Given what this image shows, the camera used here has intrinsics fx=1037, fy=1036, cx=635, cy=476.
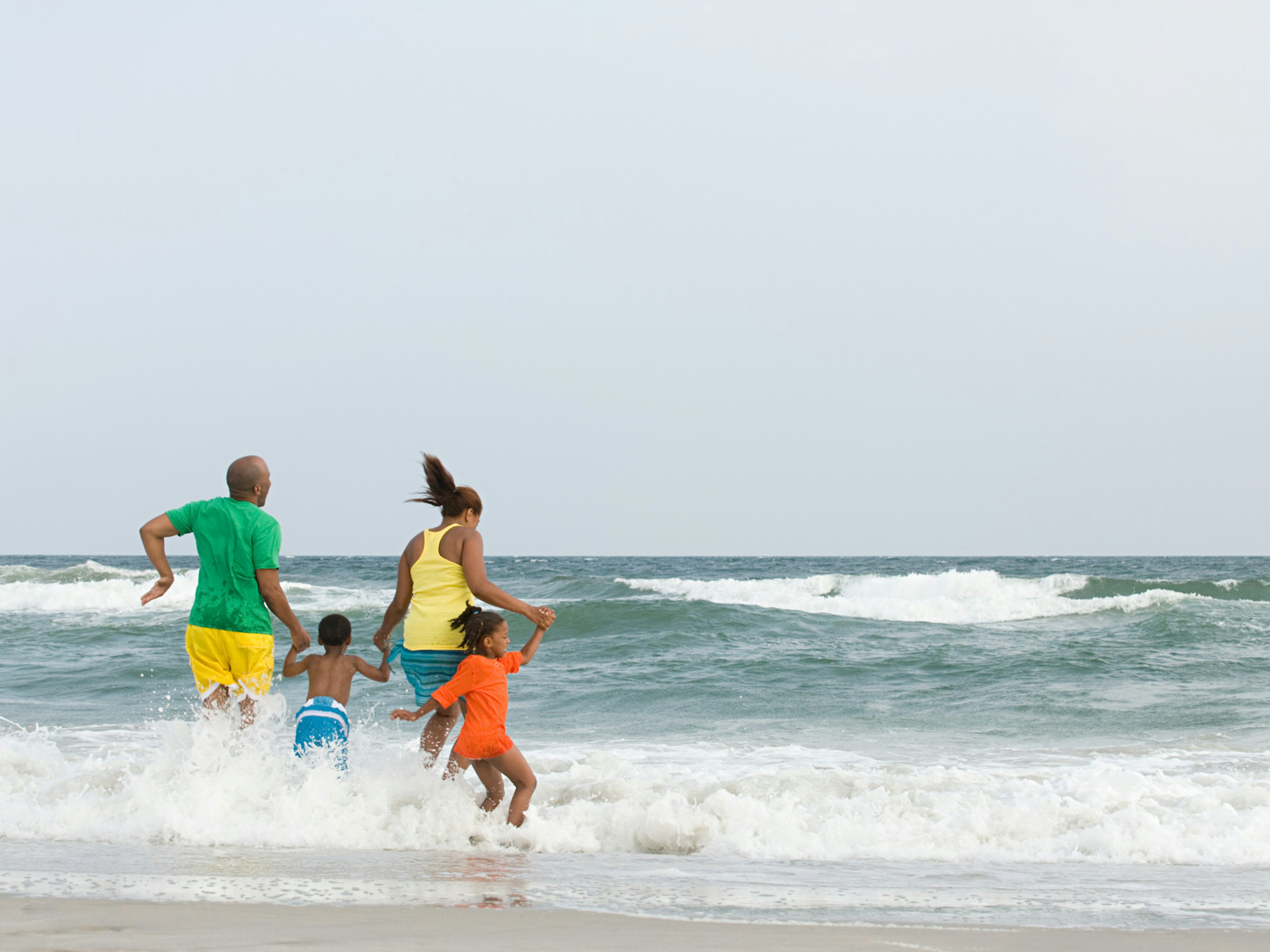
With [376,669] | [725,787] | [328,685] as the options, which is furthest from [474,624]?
[725,787]

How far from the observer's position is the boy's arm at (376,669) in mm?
4699

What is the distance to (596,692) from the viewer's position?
381 inches

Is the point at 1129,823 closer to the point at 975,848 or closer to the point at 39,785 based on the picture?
the point at 975,848

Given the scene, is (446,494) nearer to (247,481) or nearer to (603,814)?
(247,481)

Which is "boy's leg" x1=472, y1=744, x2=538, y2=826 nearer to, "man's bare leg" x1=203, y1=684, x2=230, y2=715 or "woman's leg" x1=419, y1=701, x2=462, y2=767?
"woman's leg" x1=419, y1=701, x2=462, y2=767

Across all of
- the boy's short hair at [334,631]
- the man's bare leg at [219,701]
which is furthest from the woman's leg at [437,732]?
the man's bare leg at [219,701]

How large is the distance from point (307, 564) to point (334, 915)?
174 feet

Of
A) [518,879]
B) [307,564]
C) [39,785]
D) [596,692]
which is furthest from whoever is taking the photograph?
[307,564]

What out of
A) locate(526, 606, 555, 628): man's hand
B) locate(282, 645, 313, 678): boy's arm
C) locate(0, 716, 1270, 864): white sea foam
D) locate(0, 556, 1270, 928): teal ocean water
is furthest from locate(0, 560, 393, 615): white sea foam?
locate(526, 606, 555, 628): man's hand

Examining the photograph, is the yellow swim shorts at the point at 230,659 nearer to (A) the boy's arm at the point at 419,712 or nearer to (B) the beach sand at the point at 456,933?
(A) the boy's arm at the point at 419,712

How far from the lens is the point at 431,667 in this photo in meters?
4.59

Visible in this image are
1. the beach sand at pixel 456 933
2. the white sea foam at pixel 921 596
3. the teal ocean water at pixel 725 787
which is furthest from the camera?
the white sea foam at pixel 921 596

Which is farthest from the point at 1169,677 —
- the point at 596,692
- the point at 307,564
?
the point at 307,564

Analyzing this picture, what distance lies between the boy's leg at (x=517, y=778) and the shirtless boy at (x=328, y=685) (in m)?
0.63
